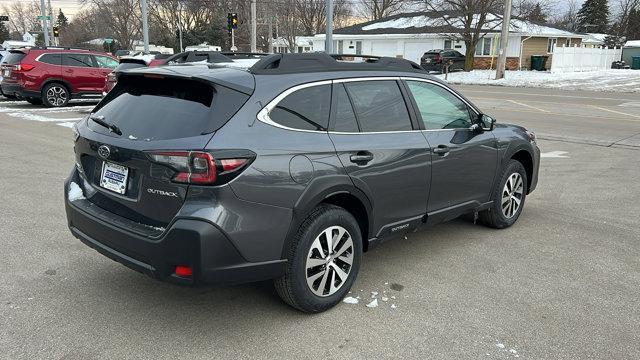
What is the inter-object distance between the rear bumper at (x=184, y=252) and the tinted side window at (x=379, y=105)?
1292mm

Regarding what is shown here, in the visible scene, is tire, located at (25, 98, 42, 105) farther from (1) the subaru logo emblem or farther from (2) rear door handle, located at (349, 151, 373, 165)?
(2) rear door handle, located at (349, 151, 373, 165)

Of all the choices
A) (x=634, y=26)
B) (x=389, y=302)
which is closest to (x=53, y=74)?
(x=389, y=302)

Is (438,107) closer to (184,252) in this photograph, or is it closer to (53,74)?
(184,252)

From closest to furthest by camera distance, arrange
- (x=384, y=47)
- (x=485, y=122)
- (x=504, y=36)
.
Result: (x=485, y=122) < (x=504, y=36) < (x=384, y=47)

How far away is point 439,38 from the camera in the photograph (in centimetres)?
4631

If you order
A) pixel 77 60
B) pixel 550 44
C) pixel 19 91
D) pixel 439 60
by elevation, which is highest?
pixel 550 44

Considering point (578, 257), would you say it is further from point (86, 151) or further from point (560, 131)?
point (560, 131)

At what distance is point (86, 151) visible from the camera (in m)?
3.72

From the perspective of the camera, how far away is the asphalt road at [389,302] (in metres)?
3.28

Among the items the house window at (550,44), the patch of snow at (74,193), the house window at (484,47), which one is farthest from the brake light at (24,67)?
the house window at (550,44)

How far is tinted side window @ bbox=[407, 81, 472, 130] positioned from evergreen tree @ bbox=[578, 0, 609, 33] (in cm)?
8620

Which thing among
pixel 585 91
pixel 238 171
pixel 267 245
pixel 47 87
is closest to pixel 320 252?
pixel 267 245

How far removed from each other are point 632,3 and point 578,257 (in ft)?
285

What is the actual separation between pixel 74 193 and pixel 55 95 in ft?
47.9
